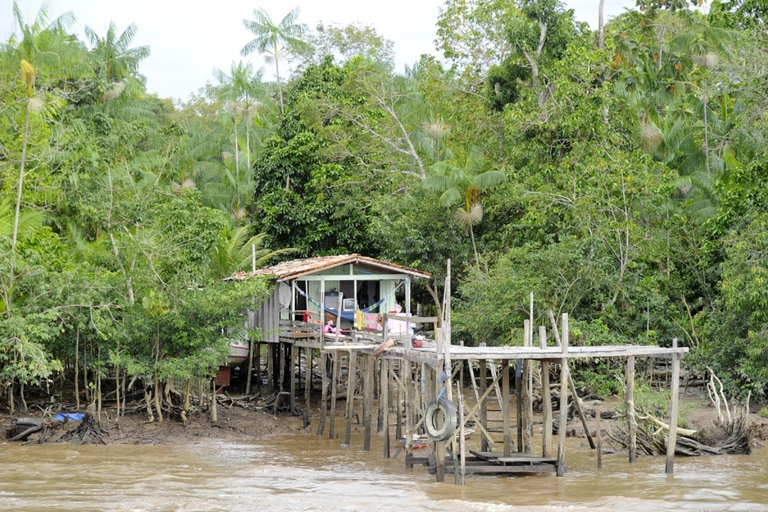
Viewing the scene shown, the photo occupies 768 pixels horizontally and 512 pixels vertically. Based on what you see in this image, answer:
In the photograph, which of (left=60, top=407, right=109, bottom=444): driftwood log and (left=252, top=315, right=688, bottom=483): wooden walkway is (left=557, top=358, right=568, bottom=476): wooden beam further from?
(left=60, top=407, right=109, bottom=444): driftwood log

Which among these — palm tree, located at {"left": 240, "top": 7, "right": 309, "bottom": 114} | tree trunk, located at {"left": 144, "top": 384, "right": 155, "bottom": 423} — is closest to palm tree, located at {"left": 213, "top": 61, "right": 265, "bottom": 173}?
palm tree, located at {"left": 240, "top": 7, "right": 309, "bottom": 114}

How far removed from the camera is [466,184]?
27.1 meters

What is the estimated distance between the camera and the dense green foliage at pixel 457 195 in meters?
20.0

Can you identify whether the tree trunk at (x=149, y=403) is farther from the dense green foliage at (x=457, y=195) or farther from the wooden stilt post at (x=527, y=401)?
the wooden stilt post at (x=527, y=401)

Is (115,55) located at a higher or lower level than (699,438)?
higher

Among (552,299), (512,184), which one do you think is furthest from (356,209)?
(552,299)

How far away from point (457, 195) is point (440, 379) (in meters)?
13.3

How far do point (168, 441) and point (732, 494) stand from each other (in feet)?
36.8

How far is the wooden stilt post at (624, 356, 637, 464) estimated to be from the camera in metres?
15.6

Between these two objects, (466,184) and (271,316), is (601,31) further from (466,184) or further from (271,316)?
(271,316)

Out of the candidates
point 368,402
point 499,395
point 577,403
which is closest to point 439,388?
point 577,403

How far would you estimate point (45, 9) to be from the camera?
25000mm

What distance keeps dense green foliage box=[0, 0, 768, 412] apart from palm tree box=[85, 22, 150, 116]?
0.11 metres

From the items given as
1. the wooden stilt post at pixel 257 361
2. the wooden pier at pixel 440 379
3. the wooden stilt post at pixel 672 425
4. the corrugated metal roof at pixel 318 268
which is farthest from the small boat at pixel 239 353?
the wooden stilt post at pixel 672 425
